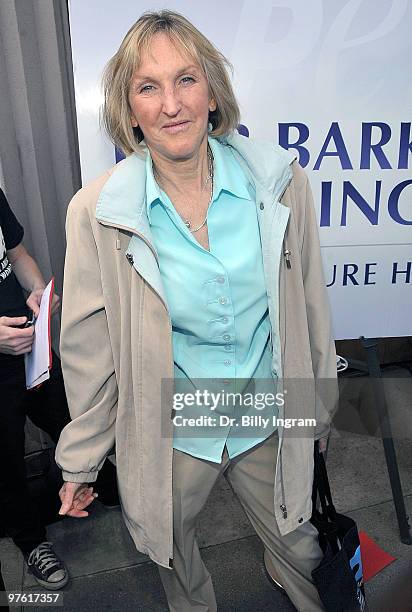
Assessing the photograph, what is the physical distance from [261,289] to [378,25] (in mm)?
1008

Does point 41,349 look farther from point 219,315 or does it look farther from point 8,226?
point 219,315

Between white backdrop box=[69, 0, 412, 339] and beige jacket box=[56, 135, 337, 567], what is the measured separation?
0.44m

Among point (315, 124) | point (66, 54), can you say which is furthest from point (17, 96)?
point (315, 124)

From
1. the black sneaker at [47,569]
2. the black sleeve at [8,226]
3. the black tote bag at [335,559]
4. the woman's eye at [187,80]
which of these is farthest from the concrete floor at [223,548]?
the woman's eye at [187,80]

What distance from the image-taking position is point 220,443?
1.67 m

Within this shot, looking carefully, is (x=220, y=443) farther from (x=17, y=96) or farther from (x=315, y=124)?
(x=17, y=96)

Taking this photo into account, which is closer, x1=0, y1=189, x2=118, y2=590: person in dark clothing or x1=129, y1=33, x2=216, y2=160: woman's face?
x1=129, y1=33, x2=216, y2=160: woman's face

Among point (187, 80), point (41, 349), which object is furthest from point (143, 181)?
point (41, 349)

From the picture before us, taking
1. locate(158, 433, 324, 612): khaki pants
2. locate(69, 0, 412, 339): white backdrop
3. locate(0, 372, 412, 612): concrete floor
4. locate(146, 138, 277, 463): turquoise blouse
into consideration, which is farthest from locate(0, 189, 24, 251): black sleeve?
locate(0, 372, 412, 612): concrete floor

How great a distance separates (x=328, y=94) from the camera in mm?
2031

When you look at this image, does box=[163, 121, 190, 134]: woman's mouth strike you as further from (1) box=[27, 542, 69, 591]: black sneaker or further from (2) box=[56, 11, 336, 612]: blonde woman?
(1) box=[27, 542, 69, 591]: black sneaker

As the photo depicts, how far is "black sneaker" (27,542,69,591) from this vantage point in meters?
2.36

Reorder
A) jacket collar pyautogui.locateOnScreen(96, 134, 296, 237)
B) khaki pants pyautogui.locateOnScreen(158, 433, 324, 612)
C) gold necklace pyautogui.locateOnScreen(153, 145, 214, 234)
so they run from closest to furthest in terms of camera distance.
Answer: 1. jacket collar pyautogui.locateOnScreen(96, 134, 296, 237)
2. gold necklace pyautogui.locateOnScreen(153, 145, 214, 234)
3. khaki pants pyautogui.locateOnScreen(158, 433, 324, 612)

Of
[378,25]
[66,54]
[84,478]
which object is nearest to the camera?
[84,478]
